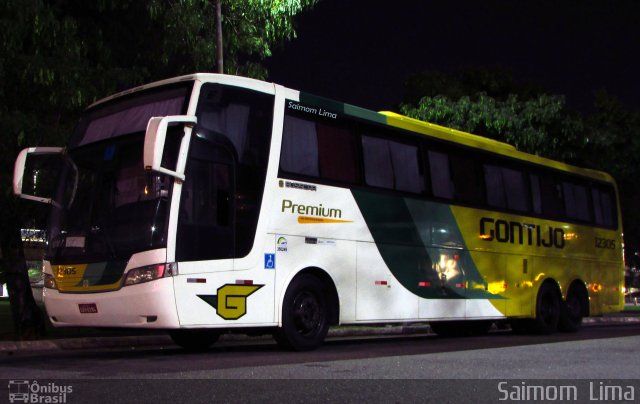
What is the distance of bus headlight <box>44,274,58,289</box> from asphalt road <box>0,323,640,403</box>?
3.17ft

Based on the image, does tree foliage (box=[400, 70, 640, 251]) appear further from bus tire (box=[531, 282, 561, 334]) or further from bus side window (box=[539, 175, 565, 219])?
bus tire (box=[531, 282, 561, 334])

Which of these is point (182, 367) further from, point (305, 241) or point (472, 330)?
point (472, 330)

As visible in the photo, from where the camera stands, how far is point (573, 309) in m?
18.8

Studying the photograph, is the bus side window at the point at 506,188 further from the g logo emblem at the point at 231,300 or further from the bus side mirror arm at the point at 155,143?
the bus side mirror arm at the point at 155,143

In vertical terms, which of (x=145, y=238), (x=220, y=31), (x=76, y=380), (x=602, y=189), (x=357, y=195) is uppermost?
(x=220, y=31)

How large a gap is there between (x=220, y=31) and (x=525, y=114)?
14.4 m

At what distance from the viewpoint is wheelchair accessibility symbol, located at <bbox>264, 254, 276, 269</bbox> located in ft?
36.3

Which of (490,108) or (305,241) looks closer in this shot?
(305,241)

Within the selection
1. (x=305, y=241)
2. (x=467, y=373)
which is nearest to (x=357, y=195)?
(x=305, y=241)

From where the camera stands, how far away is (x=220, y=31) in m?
17.1

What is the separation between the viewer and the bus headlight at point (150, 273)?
32.7 ft

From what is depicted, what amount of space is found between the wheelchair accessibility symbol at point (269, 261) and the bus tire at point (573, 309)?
31.0 ft

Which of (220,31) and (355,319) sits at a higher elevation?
(220,31)
